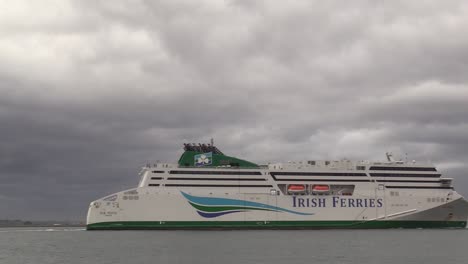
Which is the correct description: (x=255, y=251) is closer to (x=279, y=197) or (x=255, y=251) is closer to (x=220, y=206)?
(x=220, y=206)

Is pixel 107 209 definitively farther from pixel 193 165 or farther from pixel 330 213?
pixel 330 213

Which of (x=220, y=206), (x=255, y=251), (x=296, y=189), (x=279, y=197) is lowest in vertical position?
(x=255, y=251)

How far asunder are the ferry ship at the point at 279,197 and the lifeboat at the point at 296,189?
0.07 m

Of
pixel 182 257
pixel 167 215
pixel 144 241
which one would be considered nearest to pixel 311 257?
pixel 182 257

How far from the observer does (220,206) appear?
70688mm

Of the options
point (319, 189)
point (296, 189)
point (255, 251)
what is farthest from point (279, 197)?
point (255, 251)

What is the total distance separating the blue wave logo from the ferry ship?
12cm

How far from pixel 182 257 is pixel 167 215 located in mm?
29314

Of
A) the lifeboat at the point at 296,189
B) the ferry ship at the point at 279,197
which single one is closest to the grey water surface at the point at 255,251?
the ferry ship at the point at 279,197

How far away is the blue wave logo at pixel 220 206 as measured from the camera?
70.2 meters

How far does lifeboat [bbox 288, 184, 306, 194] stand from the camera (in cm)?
7256

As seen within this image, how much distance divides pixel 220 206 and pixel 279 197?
7351mm

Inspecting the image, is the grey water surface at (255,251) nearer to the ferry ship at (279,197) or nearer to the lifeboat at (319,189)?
the ferry ship at (279,197)

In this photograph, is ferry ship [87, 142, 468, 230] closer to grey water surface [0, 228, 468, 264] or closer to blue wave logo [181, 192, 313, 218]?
blue wave logo [181, 192, 313, 218]
